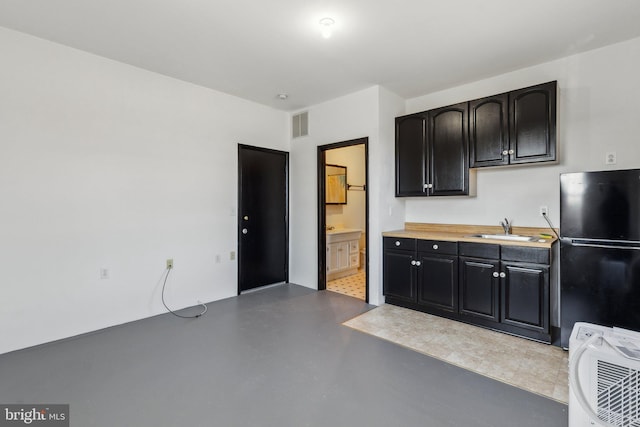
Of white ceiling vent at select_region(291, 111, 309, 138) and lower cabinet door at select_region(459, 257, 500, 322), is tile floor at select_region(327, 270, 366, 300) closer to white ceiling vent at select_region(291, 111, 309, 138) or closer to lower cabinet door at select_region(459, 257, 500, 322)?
lower cabinet door at select_region(459, 257, 500, 322)

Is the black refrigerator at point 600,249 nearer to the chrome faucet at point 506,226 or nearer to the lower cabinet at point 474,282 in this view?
the lower cabinet at point 474,282

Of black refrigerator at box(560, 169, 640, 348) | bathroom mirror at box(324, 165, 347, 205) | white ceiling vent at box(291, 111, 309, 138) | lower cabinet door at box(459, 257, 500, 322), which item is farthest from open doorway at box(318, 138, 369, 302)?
black refrigerator at box(560, 169, 640, 348)

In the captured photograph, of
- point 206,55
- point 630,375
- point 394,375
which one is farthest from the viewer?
point 206,55

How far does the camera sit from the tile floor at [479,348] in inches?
85.0

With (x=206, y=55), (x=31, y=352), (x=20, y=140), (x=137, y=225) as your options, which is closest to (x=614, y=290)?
(x=206, y=55)

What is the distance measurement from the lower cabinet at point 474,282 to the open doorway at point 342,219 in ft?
1.63

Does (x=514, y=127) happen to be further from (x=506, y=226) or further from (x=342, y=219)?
(x=342, y=219)

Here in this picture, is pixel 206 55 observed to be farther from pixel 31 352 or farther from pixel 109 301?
pixel 31 352

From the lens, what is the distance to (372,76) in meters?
3.47

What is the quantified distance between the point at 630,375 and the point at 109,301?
3835 mm

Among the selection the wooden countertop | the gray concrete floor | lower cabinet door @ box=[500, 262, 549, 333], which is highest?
the wooden countertop

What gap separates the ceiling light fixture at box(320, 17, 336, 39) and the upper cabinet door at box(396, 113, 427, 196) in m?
1.72

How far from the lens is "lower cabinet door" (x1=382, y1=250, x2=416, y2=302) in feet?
11.6

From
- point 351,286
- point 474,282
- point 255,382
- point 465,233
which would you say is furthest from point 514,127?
point 255,382
